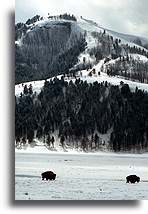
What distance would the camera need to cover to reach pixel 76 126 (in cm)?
314

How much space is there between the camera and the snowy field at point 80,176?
3082mm

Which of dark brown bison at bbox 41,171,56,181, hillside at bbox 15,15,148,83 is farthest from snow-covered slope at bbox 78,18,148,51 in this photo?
dark brown bison at bbox 41,171,56,181

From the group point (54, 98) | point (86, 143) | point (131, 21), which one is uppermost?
point (131, 21)

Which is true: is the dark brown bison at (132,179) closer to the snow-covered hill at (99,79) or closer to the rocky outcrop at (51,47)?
the snow-covered hill at (99,79)

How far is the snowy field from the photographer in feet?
10.1

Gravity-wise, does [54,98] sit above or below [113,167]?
above

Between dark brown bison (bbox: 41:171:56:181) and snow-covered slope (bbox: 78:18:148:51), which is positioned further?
snow-covered slope (bbox: 78:18:148:51)

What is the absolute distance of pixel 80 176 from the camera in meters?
3.13

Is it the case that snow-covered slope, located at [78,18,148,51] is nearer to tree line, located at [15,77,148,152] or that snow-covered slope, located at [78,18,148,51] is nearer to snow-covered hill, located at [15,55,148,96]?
snow-covered hill, located at [15,55,148,96]

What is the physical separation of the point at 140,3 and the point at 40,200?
1.25m

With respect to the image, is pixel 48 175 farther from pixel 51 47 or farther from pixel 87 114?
pixel 51 47

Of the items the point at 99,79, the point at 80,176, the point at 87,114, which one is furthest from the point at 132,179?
the point at 99,79

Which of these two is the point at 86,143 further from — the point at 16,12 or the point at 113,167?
the point at 16,12

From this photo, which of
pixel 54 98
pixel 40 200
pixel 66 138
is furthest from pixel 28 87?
pixel 40 200
